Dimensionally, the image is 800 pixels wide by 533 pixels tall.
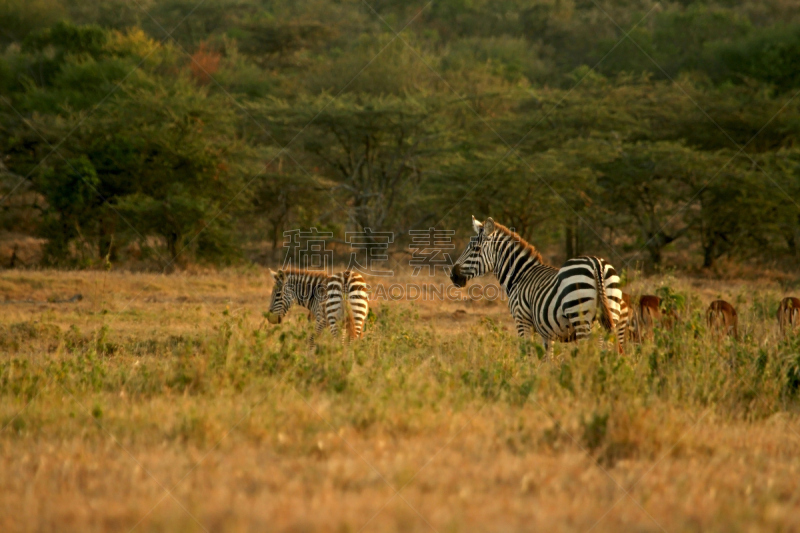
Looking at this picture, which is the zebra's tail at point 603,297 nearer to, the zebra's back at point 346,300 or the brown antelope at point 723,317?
the brown antelope at point 723,317

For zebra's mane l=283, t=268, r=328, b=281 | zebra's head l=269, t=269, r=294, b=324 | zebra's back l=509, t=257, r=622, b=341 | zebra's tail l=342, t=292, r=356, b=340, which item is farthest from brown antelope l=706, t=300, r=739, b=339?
zebra's head l=269, t=269, r=294, b=324

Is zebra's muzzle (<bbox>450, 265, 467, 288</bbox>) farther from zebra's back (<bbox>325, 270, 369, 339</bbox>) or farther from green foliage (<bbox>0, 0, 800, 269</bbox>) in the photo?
green foliage (<bbox>0, 0, 800, 269</bbox>)

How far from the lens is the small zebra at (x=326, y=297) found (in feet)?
31.6

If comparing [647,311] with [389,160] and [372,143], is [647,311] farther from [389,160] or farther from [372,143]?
[389,160]

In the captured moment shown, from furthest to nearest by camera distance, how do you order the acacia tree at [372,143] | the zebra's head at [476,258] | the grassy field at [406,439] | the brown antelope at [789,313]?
the acacia tree at [372,143] < the brown antelope at [789,313] < the zebra's head at [476,258] < the grassy field at [406,439]

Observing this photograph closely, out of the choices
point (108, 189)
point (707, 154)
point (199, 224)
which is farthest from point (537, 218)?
point (108, 189)

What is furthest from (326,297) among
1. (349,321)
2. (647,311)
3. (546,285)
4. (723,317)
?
(723,317)

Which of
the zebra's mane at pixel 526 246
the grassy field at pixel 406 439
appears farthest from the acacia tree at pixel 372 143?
the grassy field at pixel 406 439

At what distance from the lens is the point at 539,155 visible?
2052 centimetres

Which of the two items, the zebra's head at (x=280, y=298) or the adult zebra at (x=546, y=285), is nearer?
the adult zebra at (x=546, y=285)

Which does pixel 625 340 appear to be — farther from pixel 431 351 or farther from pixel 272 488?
pixel 272 488

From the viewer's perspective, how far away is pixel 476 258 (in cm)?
919

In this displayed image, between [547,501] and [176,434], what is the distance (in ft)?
7.36

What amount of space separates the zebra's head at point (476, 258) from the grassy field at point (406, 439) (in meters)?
1.49
